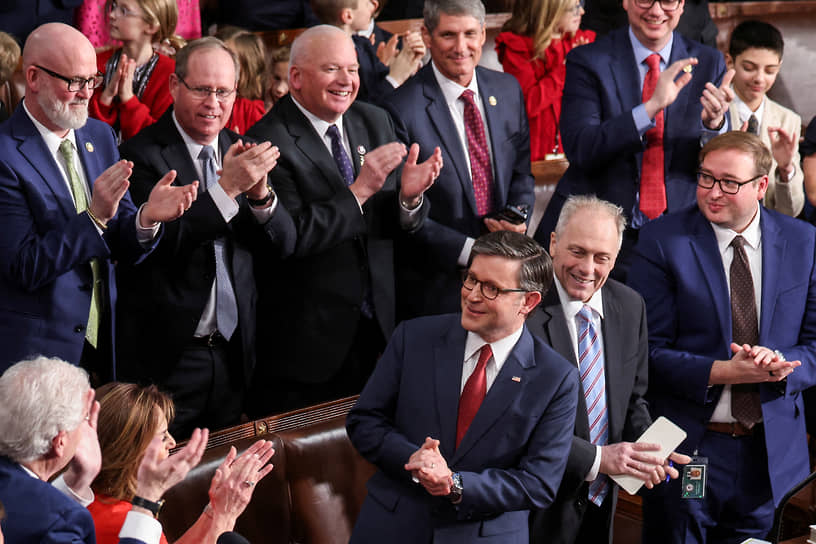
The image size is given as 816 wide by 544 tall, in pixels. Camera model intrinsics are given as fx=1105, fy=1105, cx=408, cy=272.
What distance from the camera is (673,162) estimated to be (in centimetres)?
425

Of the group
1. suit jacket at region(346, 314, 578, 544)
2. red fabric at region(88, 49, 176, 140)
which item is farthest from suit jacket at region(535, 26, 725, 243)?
red fabric at region(88, 49, 176, 140)

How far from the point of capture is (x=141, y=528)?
2.44 meters

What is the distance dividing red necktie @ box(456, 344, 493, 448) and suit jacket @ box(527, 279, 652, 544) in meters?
0.30

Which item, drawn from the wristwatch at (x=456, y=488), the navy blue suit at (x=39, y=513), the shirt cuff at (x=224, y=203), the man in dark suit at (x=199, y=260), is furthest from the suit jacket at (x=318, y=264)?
the navy blue suit at (x=39, y=513)

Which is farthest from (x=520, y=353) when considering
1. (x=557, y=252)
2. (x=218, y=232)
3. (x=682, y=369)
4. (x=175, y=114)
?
(x=175, y=114)

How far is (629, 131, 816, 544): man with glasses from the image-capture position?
3561mm

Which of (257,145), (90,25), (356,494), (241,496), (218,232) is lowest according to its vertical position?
(356,494)

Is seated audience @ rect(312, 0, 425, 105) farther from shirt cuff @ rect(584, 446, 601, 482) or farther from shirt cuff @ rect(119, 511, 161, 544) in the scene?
shirt cuff @ rect(119, 511, 161, 544)

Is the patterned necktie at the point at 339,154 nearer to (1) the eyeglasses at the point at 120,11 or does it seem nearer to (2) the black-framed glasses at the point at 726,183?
(1) the eyeglasses at the point at 120,11

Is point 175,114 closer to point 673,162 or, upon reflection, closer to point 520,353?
point 520,353

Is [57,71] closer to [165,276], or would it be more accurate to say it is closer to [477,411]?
[165,276]

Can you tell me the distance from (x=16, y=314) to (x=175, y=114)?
0.83 m

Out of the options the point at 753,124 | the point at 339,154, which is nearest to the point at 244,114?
the point at 339,154

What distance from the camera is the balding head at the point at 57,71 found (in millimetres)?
3266
